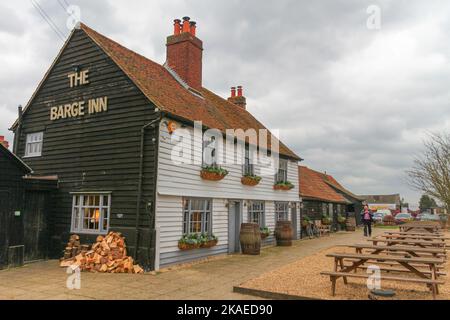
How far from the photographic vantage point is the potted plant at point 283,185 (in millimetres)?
18391

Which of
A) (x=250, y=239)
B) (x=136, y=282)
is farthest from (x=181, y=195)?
(x=250, y=239)

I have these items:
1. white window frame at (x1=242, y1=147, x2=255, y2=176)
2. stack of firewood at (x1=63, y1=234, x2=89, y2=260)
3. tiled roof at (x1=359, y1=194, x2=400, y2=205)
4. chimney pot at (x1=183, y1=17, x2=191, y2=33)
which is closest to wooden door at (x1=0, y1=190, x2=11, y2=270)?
stack of firewood at (x1=63, y1=234, x2=89, y2=260)

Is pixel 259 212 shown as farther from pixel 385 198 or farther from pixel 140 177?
pixel 385 198

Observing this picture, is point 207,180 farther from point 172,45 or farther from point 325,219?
point 325,219

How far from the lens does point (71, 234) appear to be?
492 inches

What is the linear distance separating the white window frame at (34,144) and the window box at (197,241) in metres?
6.85

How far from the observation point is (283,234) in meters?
17.5

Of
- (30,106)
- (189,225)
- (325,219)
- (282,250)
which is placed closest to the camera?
(189,225)

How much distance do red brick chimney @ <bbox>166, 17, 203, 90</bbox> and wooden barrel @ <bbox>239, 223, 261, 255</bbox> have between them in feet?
22.7

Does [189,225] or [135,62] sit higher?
[135,62]

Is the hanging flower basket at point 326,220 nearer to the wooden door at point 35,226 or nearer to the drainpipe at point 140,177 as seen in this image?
the drainpipe at point 140,177

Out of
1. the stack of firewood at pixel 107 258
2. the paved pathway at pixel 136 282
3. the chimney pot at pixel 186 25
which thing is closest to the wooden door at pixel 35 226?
the paved pathway at pixel 136 282
